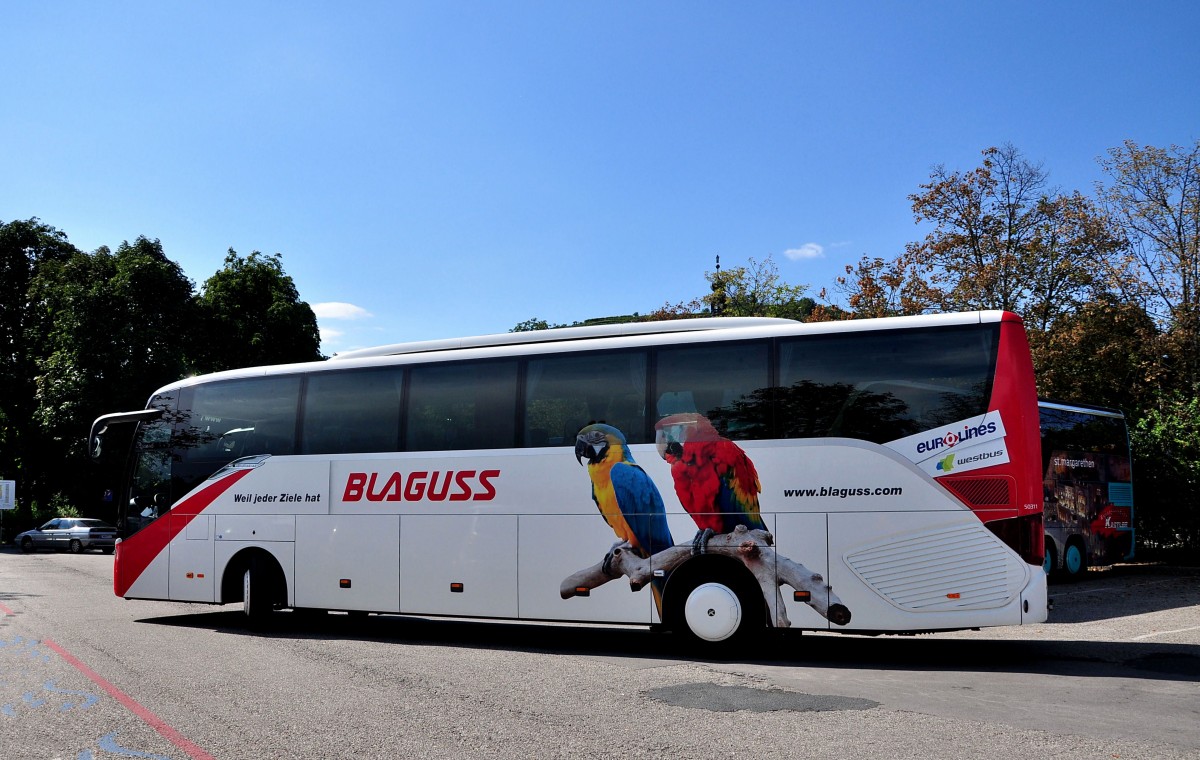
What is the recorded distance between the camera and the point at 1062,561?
778 inches

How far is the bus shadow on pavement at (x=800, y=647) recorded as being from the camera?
10055 mm

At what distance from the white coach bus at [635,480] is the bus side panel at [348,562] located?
0.03 meters

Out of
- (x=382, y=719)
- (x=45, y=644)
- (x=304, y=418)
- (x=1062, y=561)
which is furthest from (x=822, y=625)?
(x=1062, y=561)

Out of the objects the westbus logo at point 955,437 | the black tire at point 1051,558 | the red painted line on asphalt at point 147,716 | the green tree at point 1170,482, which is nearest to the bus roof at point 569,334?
the westbus logo at point 955,437

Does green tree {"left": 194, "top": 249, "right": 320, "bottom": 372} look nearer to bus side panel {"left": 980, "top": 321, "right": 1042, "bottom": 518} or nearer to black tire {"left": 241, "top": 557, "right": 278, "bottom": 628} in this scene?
black tire {"left": 241, "top": 557, "right": 278, "bottom": 628}

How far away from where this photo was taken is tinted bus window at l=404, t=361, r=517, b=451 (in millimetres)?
11891

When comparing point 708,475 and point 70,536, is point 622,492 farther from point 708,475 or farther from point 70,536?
point 70,536

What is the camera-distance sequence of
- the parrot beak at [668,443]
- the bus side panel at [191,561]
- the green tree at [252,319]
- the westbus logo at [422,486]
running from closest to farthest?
the parrot beak at [668,443], the westbus logo at [422,486], the bus side panel at [191,561], the green tree at [252,319]

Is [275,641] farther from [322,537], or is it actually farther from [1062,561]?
[1062,561]

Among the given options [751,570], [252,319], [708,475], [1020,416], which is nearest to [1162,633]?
[1020,416]

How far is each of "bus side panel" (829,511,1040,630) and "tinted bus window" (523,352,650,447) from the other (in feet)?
8.40

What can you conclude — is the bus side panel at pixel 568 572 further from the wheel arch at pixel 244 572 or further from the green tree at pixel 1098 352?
the green tree at pixel 1098 352

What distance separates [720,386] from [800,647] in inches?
131

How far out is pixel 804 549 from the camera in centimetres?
1024
